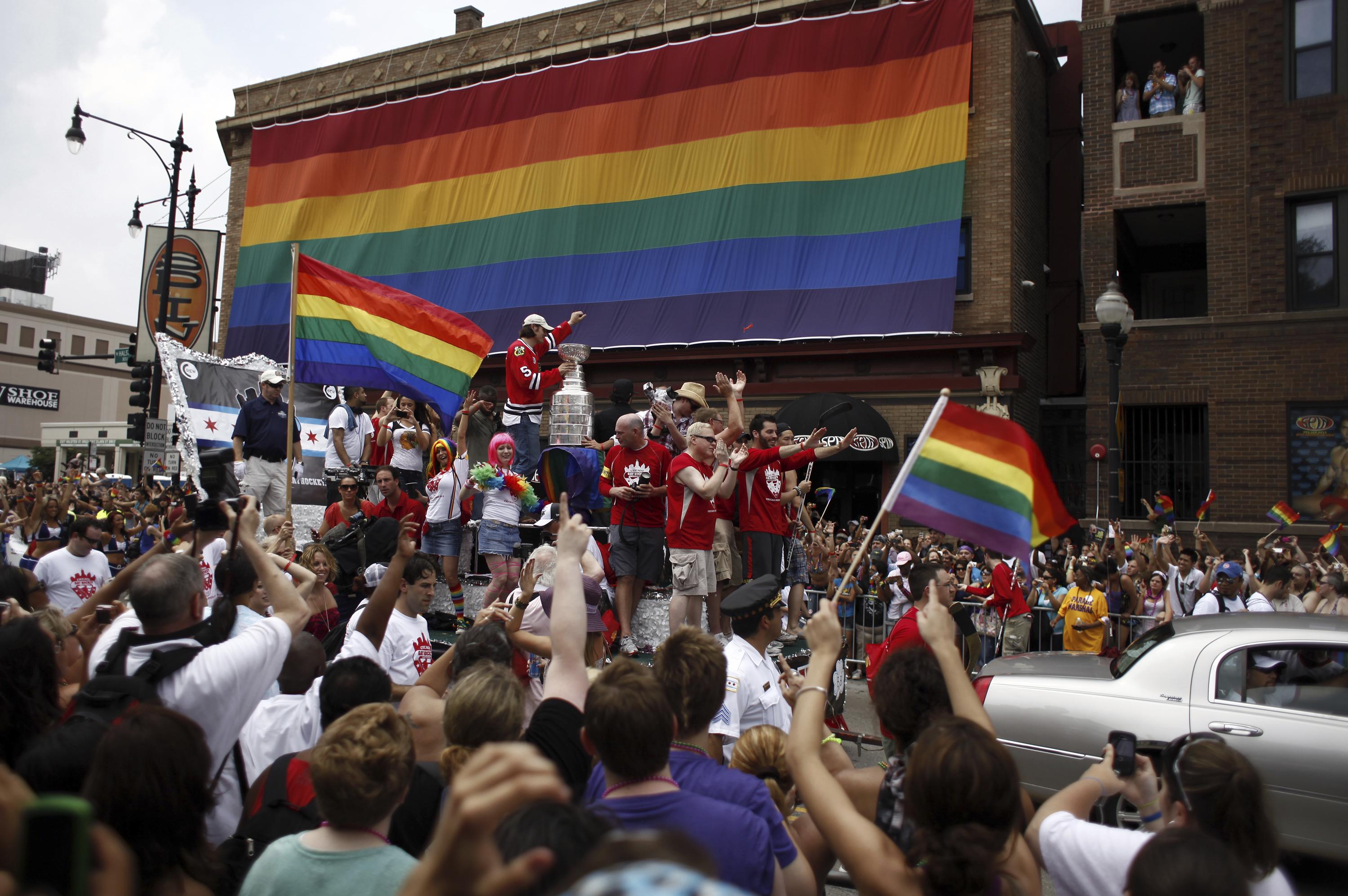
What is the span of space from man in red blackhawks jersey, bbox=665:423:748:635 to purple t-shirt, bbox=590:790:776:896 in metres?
5.58

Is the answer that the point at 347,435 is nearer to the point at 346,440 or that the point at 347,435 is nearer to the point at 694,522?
the point at 346,440

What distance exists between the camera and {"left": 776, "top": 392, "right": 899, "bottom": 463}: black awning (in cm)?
A: 1934

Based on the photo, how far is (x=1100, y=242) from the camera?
19.8 meters

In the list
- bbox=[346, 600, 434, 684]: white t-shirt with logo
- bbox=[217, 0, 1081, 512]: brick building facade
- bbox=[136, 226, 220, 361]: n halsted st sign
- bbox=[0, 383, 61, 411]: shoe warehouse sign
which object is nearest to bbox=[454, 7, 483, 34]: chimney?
bbox=[217, 0, 1081, 512]: brick building facade

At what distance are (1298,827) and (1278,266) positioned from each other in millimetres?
15956

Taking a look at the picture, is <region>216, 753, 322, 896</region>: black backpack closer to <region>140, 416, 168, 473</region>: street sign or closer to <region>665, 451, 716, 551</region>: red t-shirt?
<region>665, 451, 716, 551</region>: red t-shirt

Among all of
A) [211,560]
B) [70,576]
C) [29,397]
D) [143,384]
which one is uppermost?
[29,397]

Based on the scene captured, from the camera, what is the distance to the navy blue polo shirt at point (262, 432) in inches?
407

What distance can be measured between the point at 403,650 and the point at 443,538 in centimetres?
494

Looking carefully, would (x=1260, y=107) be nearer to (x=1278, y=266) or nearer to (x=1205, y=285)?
(x=1278, y=266)

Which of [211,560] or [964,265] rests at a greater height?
[964,265]

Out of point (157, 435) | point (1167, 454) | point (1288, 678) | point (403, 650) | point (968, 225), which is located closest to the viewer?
point (403, 650)

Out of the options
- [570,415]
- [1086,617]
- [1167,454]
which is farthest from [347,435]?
[1167,454]

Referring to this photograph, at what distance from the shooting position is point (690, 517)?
8.29 meters
